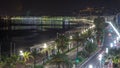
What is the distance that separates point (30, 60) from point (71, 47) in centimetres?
1379

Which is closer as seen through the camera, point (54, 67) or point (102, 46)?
point (54, 67)

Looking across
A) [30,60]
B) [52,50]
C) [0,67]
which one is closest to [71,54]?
[52,50]

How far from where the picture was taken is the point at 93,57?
147 feet

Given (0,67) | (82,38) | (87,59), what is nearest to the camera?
(0,67)

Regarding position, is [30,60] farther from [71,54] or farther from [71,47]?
[71,47]

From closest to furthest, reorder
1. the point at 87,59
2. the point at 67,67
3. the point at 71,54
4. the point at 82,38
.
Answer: the point at 67,67
the point at 87,59
the point at 71,54
the point at 82,38

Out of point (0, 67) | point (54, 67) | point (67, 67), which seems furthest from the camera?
point (54, 67)

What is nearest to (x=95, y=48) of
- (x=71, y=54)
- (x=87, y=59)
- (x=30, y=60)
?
(x=71, y=54)

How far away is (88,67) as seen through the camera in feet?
125

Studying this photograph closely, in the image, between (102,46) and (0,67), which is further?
(102,46)

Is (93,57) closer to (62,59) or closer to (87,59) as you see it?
(87,59)

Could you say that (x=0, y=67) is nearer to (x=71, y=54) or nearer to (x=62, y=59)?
(x=62, y=59)

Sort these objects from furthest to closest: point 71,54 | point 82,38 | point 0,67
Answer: point 82,38
point 71,54
point 0,67

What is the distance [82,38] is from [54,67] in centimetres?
1789
